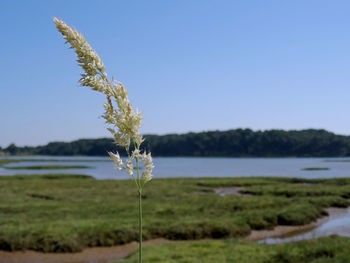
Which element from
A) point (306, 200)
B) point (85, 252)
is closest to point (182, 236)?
point (85, 252)

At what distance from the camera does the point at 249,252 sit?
48.1ft

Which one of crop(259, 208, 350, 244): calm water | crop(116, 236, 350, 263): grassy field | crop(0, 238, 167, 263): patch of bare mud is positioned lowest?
crop(259, 208, 350, 244): calm water

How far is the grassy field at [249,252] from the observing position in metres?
13.5

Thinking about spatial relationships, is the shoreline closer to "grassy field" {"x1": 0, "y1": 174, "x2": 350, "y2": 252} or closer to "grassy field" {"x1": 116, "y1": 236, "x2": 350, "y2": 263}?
"grassy field" {"x1": 0, "y1": 174, "x2": 350, "y2": 252}

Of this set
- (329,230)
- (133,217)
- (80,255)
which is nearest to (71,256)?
(80,255)

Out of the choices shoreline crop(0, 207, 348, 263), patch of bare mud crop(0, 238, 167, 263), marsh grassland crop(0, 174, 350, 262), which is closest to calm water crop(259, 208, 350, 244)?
marsh grassland crop(0, 174, 350, 262)

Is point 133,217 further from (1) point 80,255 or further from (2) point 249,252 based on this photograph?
(2) point 249,252

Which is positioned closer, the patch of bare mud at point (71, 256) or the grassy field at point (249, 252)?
the grassy field at point (249, 252)

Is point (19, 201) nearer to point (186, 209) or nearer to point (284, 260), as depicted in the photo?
point (186, 209)

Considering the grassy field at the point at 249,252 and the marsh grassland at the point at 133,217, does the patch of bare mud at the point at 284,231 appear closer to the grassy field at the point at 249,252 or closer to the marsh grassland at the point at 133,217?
the marsh grassland at the point at 133,217

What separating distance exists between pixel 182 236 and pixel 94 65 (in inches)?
726

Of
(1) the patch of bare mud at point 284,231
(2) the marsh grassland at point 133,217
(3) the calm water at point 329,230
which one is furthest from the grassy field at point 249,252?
(1) the patch of bare mud at point 284,231

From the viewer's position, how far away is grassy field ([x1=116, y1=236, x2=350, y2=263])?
44.3 ft

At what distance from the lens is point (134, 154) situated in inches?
59.4
